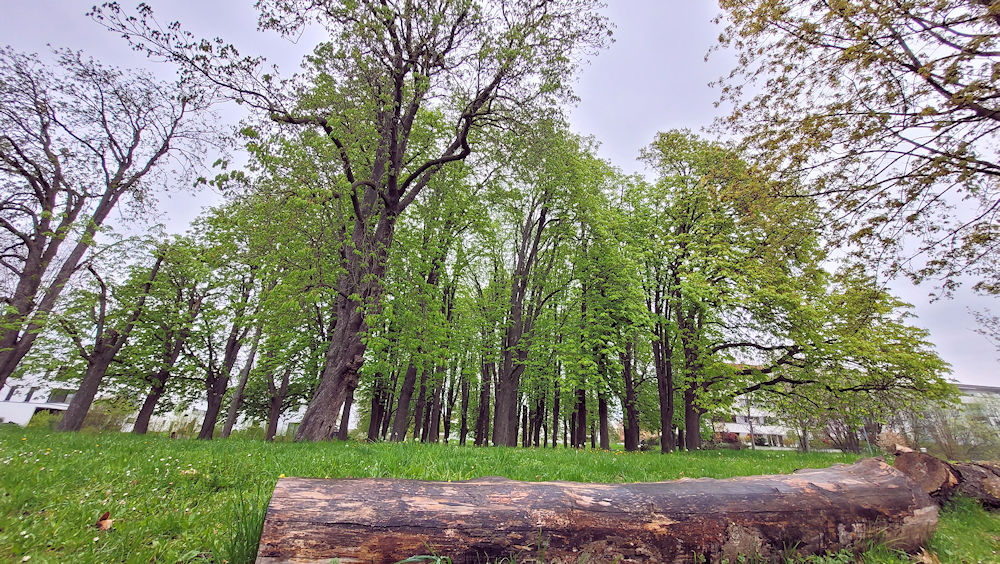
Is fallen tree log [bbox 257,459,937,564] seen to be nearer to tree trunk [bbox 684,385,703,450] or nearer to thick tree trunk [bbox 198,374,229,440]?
tree trunk [bbox 684,385,703,450]

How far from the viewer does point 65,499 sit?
10.6 ft

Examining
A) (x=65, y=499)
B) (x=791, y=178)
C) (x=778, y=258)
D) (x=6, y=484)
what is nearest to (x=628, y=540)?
(x=65, y=499)

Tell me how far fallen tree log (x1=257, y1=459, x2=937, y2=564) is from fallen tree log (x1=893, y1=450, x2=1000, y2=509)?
3.00 meters

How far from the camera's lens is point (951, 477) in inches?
236

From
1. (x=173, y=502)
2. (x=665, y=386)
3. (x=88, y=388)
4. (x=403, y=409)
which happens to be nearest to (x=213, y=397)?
(x=88, y=388)

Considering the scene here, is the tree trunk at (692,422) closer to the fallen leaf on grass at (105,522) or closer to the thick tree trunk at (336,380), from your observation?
the thick tree trunk at (336,380)

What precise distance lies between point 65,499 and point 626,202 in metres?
21.2

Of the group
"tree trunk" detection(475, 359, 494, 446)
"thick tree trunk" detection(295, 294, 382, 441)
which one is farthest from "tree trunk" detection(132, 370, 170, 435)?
"tree trunk" detection(475, 359, 494, 446)

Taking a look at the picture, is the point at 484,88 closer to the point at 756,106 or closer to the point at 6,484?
the point at 756,106

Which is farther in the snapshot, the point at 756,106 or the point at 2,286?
the point at 2,286

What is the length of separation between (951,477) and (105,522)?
10.8 metres

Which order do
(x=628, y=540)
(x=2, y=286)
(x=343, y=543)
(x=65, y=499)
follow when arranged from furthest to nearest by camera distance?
1. (x=2, y=286)
2. (x=65, y=499)
3. (x=628, y=540)
4. (x=343, y=543)

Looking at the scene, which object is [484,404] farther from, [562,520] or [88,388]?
[562,520]

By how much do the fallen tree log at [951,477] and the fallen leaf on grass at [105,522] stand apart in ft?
29.6
